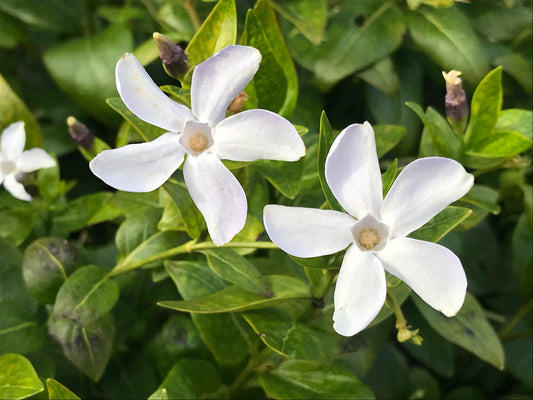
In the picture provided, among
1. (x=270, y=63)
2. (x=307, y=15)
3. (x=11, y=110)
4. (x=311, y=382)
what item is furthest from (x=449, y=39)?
(x=11, y=110)

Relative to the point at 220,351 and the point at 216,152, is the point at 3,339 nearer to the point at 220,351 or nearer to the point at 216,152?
the point at 220,351

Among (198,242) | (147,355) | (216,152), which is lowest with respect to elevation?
(147,355)

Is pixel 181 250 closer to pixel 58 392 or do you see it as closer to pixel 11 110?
pixel 58 392

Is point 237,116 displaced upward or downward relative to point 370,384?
upward

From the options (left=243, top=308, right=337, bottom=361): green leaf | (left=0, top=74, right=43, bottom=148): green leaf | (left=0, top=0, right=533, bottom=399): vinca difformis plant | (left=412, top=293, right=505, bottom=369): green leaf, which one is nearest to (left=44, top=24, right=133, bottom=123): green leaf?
(left=0, top=0, right=533, bottom=399): vinca difformis plant

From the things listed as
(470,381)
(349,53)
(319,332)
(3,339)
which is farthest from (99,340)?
(470,381)

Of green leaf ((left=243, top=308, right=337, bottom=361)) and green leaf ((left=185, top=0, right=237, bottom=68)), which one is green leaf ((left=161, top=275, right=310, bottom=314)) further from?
green leaf ((left=185, top=0, right=237, bottom=68))

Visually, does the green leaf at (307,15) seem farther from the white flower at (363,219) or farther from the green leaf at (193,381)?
the green leaf at (193,381)
